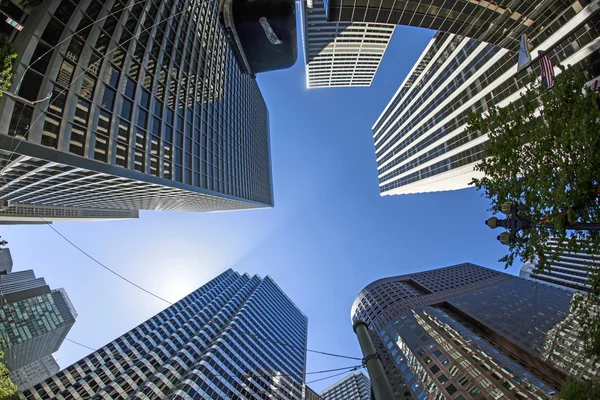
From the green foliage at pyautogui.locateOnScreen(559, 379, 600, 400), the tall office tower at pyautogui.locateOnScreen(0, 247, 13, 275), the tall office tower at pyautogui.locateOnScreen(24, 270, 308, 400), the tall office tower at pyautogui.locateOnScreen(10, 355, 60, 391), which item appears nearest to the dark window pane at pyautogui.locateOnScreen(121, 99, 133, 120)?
the tall office tower at pyautogui.locateOnScreen(24, 270, 308, 400)

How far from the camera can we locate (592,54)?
25656 mm

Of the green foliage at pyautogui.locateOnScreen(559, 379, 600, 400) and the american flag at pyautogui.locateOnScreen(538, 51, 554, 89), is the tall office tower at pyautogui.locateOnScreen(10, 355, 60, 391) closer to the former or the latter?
the green foliage at pyautogui.locateOnScreen(559, 379, 600, 400)

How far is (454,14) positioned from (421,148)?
34240 millimetres

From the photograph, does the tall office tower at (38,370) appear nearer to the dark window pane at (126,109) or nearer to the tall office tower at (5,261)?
the tall office tower at (5,261)

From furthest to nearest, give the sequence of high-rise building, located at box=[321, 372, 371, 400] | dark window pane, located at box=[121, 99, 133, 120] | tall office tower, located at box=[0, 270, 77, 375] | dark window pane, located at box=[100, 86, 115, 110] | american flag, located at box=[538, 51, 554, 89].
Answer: high-rise building, located at box=[321, 372, 371, 400]
tall office tower, located at box=[0, 270, 77, 375]
dark window pane, located at box=[121, 99, 133, 120]
dark window pane, located at box=[100, 86, 115, 110]
american flag, located at box=[538, 51, 554, 89]

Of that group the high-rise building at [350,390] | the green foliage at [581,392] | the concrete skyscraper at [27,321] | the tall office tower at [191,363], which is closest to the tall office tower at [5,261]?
Answer: the concrete skyscraper at [27,321]

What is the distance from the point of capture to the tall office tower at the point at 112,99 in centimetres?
1750

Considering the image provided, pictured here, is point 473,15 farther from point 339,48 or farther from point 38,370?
point 38,370

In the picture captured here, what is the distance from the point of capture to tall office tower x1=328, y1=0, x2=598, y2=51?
99.1ft

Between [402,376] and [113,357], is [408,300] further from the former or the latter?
[113,357]

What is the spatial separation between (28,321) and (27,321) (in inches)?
19.1

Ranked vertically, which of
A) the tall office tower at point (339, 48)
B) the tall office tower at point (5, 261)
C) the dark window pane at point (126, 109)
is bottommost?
the tall office tower at point (5, 261)

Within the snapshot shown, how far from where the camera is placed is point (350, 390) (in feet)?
510

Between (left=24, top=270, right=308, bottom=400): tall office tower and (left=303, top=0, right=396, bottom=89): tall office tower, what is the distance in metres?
93.8
